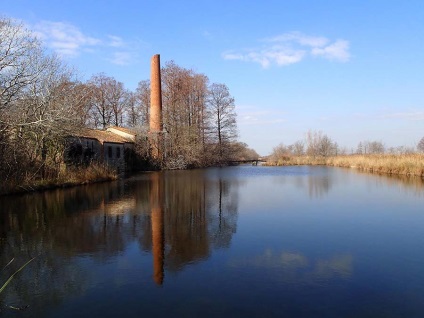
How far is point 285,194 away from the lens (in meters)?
16.5

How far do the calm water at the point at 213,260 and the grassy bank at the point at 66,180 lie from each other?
12.2 ft

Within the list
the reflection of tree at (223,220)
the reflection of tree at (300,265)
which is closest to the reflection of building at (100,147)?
the reflection of tree at (223,220)

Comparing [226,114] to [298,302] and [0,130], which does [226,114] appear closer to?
[0,130]

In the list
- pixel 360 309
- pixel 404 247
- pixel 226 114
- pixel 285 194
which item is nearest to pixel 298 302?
pixel 360 309

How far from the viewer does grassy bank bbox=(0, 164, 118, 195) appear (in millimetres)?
15945

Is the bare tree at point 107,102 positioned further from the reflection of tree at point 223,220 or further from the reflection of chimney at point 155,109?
the reflection of tree at point 223,220

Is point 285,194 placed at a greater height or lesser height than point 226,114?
lesser

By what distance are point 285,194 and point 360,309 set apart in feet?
39.4

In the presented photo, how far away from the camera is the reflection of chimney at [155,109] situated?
130ft

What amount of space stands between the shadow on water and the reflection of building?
967 centimetres

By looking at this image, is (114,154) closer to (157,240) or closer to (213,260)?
(157,240)

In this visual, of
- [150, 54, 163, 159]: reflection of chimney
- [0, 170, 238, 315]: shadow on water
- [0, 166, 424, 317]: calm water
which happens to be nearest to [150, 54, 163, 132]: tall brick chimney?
[150, 54, 163, 159]: reflection of chimney

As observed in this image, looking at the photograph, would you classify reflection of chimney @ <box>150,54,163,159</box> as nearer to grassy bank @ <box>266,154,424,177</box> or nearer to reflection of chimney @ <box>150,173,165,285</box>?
grassy bank @ <box>266,154,424,177</box>

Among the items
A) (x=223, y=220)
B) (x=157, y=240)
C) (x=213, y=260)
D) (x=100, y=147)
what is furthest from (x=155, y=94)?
(x=213, y=260)
